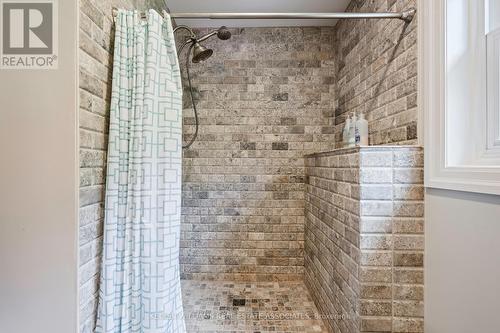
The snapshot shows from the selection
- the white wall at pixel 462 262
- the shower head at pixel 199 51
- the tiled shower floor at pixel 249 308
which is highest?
the shower head at pixel 199 51

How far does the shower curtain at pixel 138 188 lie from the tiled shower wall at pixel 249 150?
1.02 m

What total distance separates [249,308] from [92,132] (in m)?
1.48

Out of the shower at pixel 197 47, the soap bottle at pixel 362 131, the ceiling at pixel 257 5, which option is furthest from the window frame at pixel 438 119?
the shower at pixel 197 47

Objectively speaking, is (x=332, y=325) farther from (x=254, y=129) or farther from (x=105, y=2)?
(x=105, y=2)

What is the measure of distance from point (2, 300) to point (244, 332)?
116 centimetres

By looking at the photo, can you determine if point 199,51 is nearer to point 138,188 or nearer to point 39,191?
point 138,188

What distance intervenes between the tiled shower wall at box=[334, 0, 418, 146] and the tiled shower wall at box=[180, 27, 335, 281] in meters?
0.30

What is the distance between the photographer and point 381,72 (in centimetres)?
156

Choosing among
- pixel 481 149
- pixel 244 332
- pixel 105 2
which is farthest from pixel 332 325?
pixel 105 2

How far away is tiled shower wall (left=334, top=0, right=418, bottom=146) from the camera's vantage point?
1.31 meters

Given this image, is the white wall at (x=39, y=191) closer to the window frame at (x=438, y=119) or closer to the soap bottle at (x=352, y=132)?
the window frame at (x=438, y=119)

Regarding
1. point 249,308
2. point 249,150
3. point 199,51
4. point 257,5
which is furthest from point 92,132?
point 257,5

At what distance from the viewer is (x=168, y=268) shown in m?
1.24

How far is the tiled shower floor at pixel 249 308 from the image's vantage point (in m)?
1.62
